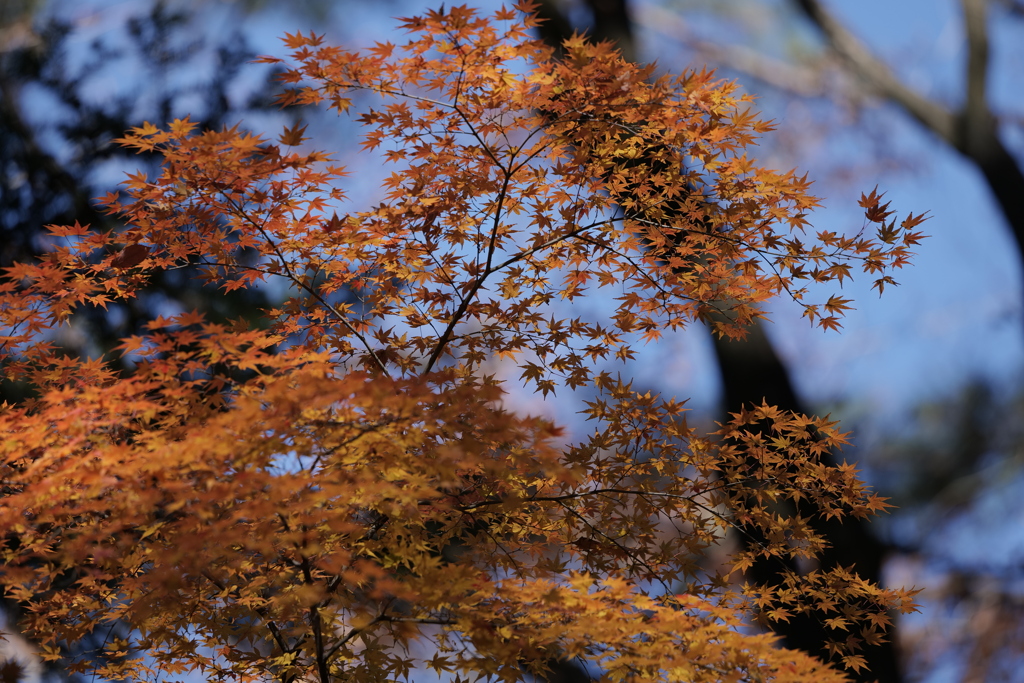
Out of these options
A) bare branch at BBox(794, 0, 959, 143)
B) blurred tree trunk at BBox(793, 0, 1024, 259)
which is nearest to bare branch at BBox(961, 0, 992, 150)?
blurred tree trunk at BBox(793, 0, 1024, 259)

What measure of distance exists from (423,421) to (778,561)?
10.2 ft

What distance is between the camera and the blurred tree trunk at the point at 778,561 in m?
4.52

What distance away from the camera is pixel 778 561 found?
15.0ft

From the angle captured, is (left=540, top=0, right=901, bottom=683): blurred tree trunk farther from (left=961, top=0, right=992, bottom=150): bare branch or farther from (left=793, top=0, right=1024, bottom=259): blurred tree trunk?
(left=961, top=0, right=992, bottom=150): bare branch

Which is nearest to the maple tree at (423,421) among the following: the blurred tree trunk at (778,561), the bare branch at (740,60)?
the blurred tree trunk at (778,561)

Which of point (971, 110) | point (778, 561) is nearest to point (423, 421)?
point (778, 561)

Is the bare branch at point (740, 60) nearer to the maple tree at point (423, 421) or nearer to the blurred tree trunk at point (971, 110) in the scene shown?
the blurred tree trunk at point (971, 110)

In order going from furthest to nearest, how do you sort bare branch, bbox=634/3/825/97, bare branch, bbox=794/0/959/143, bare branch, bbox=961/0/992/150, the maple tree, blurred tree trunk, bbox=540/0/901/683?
bare branch, bbox=634/3/825/97, bare branch, bbox=794/0/959/143, bare branch, bbox=961/0/992/150, blurred tree trunk, bbox=540/0/901/683, the maple tree

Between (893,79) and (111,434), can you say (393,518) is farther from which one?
(893,79)

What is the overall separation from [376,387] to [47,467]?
53.0 inches

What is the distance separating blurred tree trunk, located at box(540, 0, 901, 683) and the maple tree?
1482 mm

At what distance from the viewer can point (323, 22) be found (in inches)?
386

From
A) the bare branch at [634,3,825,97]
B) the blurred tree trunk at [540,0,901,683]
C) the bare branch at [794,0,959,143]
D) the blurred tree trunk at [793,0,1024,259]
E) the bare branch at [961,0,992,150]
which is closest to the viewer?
the blurred tree trunk at [540,0,901,683]

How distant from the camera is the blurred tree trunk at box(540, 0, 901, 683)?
4.52 meters
